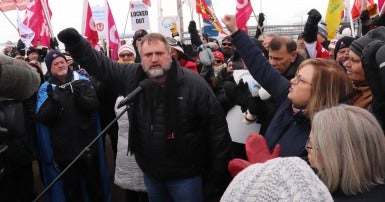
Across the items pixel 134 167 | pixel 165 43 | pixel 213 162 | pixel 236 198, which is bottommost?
pixel 134 167

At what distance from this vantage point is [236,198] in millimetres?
798

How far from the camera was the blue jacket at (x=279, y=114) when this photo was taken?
197 centimetres

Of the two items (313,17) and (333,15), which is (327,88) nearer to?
(313,17)

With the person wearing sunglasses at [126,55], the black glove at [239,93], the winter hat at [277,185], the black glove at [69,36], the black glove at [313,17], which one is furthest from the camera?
the person wearing sunglasses at [126,55]

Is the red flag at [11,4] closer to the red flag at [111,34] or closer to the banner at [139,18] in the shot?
the banner at [139,18]

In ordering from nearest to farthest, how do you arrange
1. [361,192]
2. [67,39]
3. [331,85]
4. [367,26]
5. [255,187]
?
[255,187] → [361,192] → [331,85] → [67,39] → [367,26]

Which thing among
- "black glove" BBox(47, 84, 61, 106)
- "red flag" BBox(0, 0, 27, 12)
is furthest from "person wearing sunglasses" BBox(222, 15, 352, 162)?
"red flag" BBox(0, 0, 27, 12)

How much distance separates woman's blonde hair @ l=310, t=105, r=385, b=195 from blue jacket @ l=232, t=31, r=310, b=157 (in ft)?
1.72

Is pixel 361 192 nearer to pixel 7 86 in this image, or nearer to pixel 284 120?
pixel 284 120

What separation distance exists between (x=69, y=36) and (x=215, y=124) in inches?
46.7

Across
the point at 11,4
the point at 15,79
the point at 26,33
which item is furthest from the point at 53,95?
the point at 11,4

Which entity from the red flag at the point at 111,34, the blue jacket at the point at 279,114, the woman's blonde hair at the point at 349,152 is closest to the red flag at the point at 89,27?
the red flag at the point at 111,34

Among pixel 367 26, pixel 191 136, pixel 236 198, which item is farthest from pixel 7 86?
pixel 367 26

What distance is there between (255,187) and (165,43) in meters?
1.95
